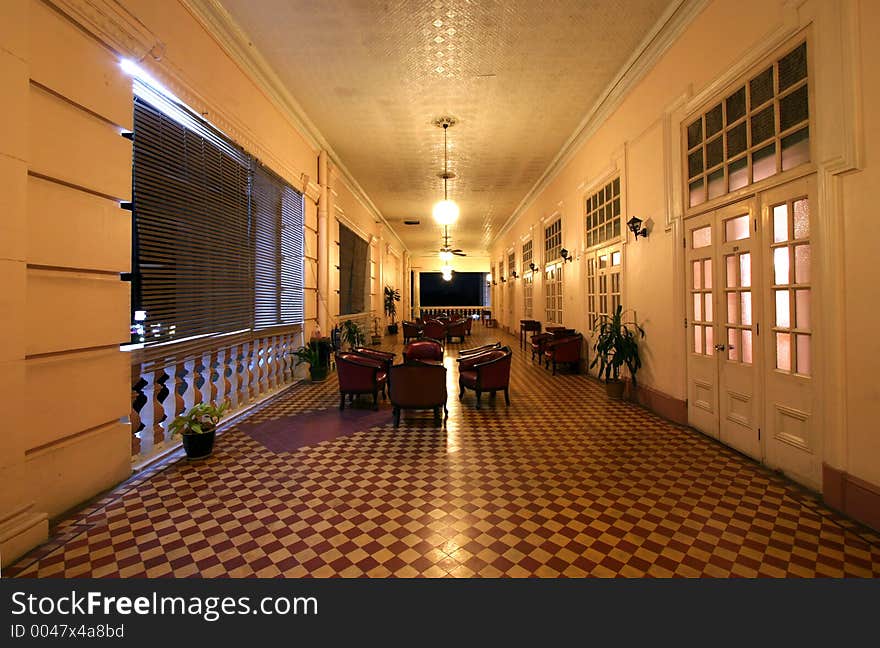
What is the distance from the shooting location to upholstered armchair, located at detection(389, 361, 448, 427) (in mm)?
4582

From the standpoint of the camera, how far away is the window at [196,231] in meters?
3.27

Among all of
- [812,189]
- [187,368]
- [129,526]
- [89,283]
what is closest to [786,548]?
[812,189]

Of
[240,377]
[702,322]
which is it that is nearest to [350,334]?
[240,377]

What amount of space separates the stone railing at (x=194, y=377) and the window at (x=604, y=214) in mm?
5124

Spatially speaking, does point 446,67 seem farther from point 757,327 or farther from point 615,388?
point 615,388

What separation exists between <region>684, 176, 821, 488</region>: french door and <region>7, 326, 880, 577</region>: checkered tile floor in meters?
0.27

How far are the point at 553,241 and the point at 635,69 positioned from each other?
4983mm

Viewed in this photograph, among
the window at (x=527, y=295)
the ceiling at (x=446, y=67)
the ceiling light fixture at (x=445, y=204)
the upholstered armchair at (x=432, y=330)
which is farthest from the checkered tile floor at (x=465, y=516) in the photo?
the window at (x=527, y=295)

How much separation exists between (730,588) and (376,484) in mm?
2168

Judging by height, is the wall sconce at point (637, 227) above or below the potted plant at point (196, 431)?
above

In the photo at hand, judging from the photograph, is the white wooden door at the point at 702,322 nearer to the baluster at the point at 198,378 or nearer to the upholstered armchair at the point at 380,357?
the upholstered armchair at the point at 380,357

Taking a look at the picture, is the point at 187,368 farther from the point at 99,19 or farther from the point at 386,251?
the point at 386,251

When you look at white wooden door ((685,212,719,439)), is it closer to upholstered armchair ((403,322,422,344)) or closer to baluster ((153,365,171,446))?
baluster ((153,365,171,446))

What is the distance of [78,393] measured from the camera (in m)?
2.68
